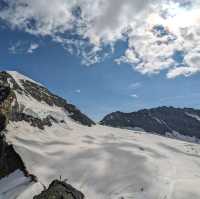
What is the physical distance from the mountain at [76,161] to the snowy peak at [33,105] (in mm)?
285

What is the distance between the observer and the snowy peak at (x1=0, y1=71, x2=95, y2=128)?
7538 cm

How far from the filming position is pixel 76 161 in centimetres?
5922

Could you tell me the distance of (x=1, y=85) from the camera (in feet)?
223

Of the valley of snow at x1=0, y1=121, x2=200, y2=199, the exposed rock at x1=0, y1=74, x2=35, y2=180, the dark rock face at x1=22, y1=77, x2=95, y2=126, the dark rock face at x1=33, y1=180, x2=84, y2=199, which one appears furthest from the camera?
the dark rock face at x1=22, y1=77, x2=95, y2=126

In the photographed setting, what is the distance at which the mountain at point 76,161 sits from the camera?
46906mm

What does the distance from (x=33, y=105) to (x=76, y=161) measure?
1149 inches

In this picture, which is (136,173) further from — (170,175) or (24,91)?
(24,91)

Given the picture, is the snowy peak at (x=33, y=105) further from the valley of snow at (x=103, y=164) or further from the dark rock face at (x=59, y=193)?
the dark rock face at (x=59, y=193)

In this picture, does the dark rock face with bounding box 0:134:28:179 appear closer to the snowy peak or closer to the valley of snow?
the valley of snow

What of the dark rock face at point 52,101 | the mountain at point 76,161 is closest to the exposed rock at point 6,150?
the mountain at point 76,161

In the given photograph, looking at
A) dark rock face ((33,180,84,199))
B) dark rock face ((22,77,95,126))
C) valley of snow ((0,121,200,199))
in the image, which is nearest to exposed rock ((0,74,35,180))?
valley of snow ((0,121,200,199))

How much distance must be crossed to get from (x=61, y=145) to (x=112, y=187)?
832 inches

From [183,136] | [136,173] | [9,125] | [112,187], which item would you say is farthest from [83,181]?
[183,136]

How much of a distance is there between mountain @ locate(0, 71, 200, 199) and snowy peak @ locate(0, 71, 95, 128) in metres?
0.28
